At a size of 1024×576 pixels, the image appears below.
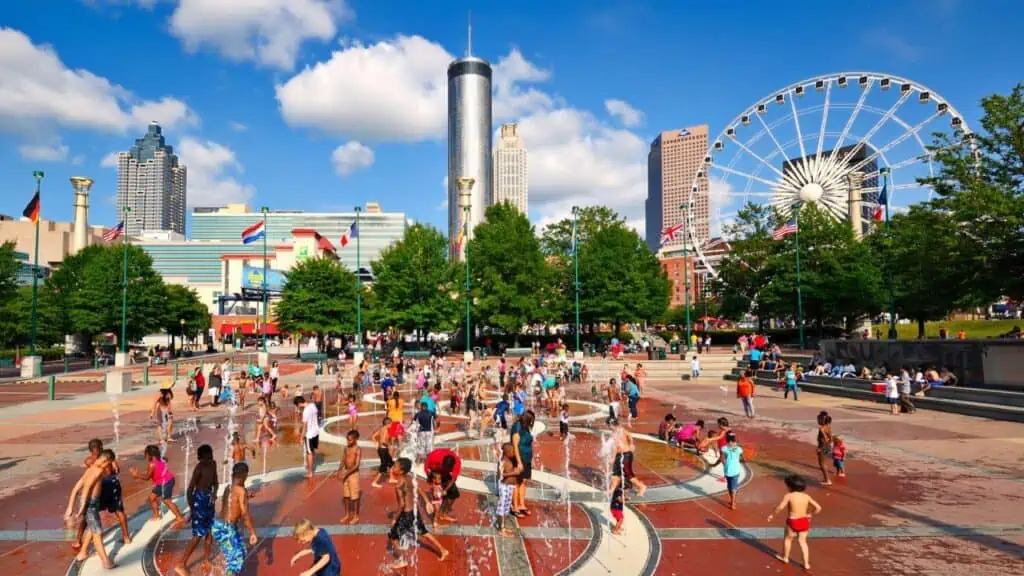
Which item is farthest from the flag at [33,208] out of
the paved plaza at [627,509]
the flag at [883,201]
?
the flag at [883,201]

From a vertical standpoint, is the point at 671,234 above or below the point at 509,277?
above

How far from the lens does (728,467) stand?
1041 centimetres

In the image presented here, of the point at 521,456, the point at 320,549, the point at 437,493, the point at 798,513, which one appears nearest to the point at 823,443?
the point at 798,513

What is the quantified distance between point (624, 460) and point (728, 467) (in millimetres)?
1765

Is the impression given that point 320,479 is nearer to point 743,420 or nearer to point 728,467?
point 728,467

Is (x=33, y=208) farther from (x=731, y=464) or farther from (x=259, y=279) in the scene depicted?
(x=259, y=279)

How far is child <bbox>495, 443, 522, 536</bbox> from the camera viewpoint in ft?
31.3

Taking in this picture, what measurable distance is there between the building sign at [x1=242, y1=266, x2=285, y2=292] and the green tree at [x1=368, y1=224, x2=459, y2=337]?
36.4m

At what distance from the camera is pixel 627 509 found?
34.3 ft

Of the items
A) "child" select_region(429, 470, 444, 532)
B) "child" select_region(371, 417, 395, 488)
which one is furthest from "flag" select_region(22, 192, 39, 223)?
"child" select_region(429, 470, 444, 532)

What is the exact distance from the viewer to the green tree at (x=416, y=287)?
52188 mm

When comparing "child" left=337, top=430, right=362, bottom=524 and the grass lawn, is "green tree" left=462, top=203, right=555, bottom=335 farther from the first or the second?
"child" left=337, top=430, right=362, bottom=524

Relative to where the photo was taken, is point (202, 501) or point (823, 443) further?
point (823, 443)

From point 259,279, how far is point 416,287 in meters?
43.2
